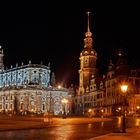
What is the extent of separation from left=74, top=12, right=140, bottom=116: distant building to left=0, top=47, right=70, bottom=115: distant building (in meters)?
15.1

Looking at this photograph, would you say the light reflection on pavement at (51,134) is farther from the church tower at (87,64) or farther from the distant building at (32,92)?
the distant building at (32,92)

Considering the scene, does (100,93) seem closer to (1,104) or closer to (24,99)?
(24,99)

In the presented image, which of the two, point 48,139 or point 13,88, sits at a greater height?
point 13,88

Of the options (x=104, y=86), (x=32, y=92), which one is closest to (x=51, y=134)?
(x=104, y=86)

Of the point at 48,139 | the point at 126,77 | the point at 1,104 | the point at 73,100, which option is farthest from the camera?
the point at 1,104

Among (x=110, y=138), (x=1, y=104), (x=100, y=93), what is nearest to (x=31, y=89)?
(x=1, y=104)

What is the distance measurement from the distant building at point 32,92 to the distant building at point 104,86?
15.1 meters

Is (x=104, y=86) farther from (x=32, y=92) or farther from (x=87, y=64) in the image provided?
(x=32, y=92)

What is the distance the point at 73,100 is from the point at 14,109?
80.3 feet

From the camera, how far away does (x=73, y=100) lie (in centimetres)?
14550

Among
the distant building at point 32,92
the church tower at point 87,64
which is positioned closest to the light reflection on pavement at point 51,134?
the church tower at point 87,64

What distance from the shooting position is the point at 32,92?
14962 centimetres

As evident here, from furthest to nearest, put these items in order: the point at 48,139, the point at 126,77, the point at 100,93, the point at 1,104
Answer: the point at 1,104, the point at 100,93, the point at 126,77, the point at 48,139

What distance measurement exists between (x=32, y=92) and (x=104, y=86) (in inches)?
1615
